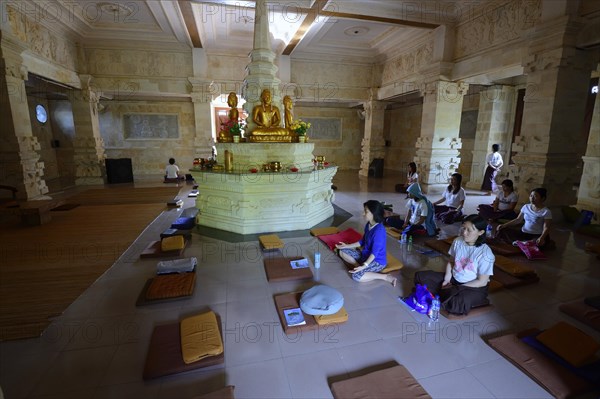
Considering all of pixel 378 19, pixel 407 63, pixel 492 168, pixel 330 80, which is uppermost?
pixel 378 19

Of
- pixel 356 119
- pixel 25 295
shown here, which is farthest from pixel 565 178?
pixel 356 119

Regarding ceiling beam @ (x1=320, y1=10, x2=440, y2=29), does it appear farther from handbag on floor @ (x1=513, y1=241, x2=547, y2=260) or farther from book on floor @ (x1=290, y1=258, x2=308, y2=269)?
book on floor @ (x1=290, y1=258, x2=308, y2=269)

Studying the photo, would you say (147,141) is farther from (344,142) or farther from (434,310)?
(434,310)

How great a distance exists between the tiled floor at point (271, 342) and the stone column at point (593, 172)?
3160mm

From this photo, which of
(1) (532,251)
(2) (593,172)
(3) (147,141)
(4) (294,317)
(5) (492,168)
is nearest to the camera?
(4) (294,317)

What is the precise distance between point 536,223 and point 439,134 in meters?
5.04

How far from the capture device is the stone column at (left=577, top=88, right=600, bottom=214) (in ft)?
19.9

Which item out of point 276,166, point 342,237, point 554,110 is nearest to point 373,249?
point 342,237

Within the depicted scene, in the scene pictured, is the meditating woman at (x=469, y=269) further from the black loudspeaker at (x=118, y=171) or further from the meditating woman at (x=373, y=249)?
the black loudspeaker at (x=118, y=171)

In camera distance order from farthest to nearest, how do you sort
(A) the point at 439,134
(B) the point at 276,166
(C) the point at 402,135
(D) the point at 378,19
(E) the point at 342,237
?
(C) the point at 402,135 < (A) the point at 439,134 < (D) the point at 378,19 < (B) the point at 276,166 < (E) the point at 342,237

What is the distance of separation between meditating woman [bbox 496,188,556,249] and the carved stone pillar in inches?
382

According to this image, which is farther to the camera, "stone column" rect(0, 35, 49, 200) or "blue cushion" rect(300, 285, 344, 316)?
"stone column" rect(0, 35, 49, 200)

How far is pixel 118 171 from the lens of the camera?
1139cm

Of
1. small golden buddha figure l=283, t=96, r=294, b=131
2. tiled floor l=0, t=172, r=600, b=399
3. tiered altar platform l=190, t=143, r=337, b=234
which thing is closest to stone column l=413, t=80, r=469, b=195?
tiered altar platform l=190, t=143, r=337, b=234
